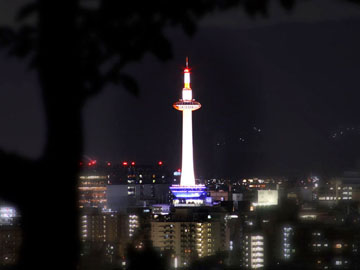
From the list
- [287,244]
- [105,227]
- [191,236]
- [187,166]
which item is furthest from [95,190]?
[287,244]

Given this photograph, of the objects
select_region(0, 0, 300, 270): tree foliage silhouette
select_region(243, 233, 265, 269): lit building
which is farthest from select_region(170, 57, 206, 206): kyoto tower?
select_region(0, 0, 300, 270): tree foliage silhouette

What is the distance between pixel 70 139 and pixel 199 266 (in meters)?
11.9

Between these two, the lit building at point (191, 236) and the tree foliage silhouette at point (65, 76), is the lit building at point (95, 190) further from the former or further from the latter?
the tree foliage silhouette at point (65, 76)

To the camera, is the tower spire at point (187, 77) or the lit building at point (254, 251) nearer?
the lit building at point (254, 251)

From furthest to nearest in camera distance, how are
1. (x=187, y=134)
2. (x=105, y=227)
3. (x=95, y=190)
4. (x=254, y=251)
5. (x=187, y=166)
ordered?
(x=187, y=134), (x=95, y=190), (x=187, y=166), (x=105, y=227), (x=254, y=251)

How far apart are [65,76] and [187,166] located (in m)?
24.1

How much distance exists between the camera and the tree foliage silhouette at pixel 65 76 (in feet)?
2.53

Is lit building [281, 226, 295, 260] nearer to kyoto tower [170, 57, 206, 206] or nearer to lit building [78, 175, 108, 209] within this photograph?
kyoto tower [170, 57, 206, 206]

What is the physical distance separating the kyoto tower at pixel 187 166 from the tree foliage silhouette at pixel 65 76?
75.4ft

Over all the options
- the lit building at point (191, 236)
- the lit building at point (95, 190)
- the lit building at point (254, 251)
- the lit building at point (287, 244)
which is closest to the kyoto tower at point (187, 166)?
the lit building at point (95, 190)

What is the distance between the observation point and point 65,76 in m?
0.78

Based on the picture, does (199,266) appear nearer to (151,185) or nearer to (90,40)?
(90,40)

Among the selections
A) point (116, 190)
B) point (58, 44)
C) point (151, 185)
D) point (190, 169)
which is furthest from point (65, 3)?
point (151, 185)

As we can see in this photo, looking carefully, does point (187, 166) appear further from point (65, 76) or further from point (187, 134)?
point (65, 76)
